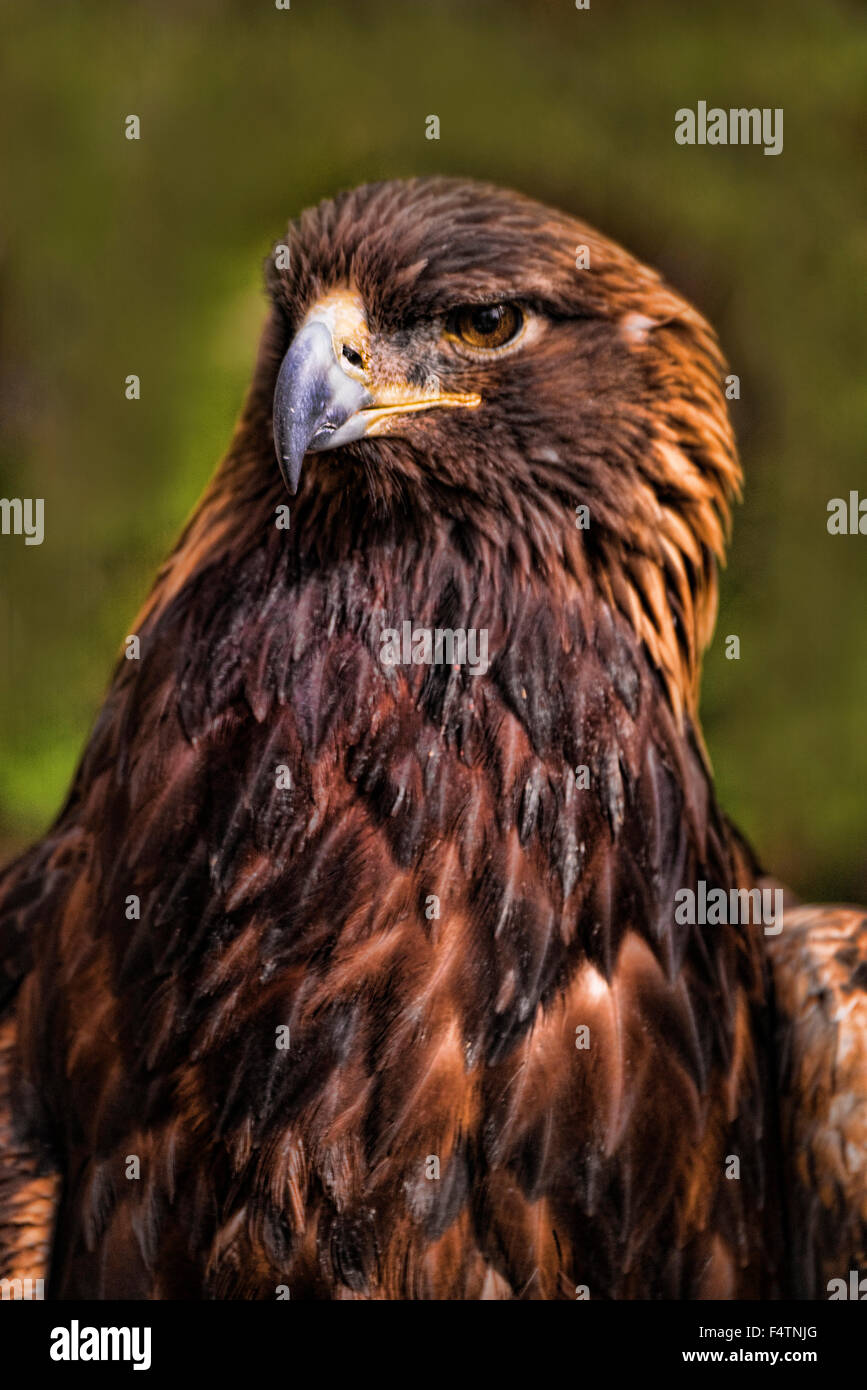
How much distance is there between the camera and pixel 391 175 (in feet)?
8.13

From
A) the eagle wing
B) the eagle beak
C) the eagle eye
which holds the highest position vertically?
the eagle eye

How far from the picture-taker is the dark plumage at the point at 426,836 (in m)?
1.47

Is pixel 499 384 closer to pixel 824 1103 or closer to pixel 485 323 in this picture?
pixel 485 323

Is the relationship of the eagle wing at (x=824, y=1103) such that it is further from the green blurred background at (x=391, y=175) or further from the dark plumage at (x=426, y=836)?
the green blurred background at (x=391, y=175)

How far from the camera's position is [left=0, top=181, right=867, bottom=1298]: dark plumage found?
4.82ft

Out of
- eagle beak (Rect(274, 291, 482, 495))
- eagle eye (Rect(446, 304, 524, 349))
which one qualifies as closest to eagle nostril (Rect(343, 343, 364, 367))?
eagle beak (Rect(274, 291, 482, 495))

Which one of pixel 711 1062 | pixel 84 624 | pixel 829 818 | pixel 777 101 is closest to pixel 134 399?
pixel 84 624

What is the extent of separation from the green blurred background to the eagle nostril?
3.81 ft

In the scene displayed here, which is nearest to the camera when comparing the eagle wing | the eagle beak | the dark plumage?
the eagle beak

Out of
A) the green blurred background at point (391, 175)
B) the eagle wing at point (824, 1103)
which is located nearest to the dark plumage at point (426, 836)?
the eagle wing at point (824, 1103)

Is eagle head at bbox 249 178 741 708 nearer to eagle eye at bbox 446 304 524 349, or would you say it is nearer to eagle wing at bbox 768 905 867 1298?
eagle eye at bbox 446 304 524 349

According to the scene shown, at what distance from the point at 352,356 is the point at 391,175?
121 centimetres

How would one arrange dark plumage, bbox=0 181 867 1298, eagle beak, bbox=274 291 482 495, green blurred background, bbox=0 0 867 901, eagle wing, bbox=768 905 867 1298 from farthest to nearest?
green blurred background, bbox=0 0 867 901 < eagle wing, bbox=768 905 867 1298 < dark plumage, bbox=0 181 867 1298 < eagle beak, bbox=274 291 482 495

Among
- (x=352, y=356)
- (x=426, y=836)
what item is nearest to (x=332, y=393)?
(x=352, y=356)
